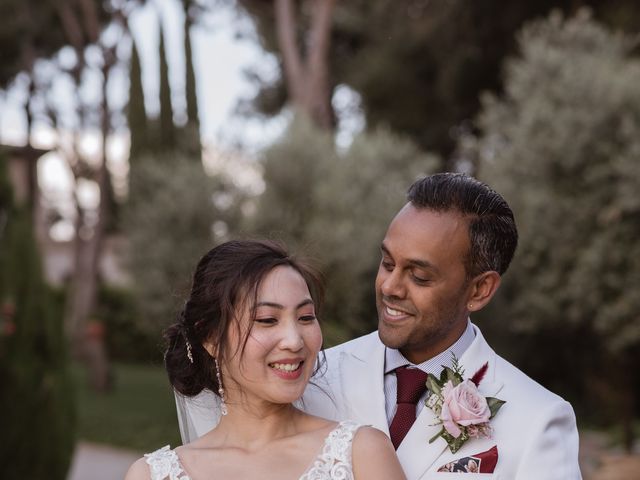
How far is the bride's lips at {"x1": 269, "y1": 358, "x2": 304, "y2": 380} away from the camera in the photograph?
270 centimetres

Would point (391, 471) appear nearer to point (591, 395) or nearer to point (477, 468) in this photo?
point (477, 468)

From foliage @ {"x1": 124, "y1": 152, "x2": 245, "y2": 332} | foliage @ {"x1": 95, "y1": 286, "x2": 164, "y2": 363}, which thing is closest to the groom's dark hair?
foliage @ {"x1": 124, "y1": 152, "x2": 245, "y2": 332}

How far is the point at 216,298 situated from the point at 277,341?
268mm

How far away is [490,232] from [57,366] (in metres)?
5.58

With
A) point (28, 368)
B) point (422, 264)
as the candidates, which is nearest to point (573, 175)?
point (28, 368)

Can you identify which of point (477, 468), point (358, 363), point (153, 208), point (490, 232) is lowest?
point (477, 468)

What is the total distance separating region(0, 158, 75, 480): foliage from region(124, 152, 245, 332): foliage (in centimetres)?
780

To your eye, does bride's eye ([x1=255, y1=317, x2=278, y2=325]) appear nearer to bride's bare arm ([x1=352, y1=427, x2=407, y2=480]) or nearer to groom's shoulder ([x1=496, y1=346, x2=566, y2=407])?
bride's bare arm ([x1=352, y1=427, x2=407, y2=480])

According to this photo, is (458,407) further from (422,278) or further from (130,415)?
(130,415)

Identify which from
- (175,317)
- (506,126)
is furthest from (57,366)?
(506,126)

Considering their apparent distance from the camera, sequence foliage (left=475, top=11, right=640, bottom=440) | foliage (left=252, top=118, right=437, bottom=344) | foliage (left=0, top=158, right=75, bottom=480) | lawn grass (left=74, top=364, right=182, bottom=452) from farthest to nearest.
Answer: lawn grass (left=74, top=364, right=182, bottom=452) → foliage (left=252, top=118, right=437, bottom=344) → foliage (left=475, top=11, right=640, bottom=440) → foliage (left=0, top=158, right=75, bottom=480)

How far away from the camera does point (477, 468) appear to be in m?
2.73

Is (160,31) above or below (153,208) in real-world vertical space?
above

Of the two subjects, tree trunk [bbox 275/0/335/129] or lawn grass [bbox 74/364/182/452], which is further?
tree trunk [bbox 275/0/335/129]
